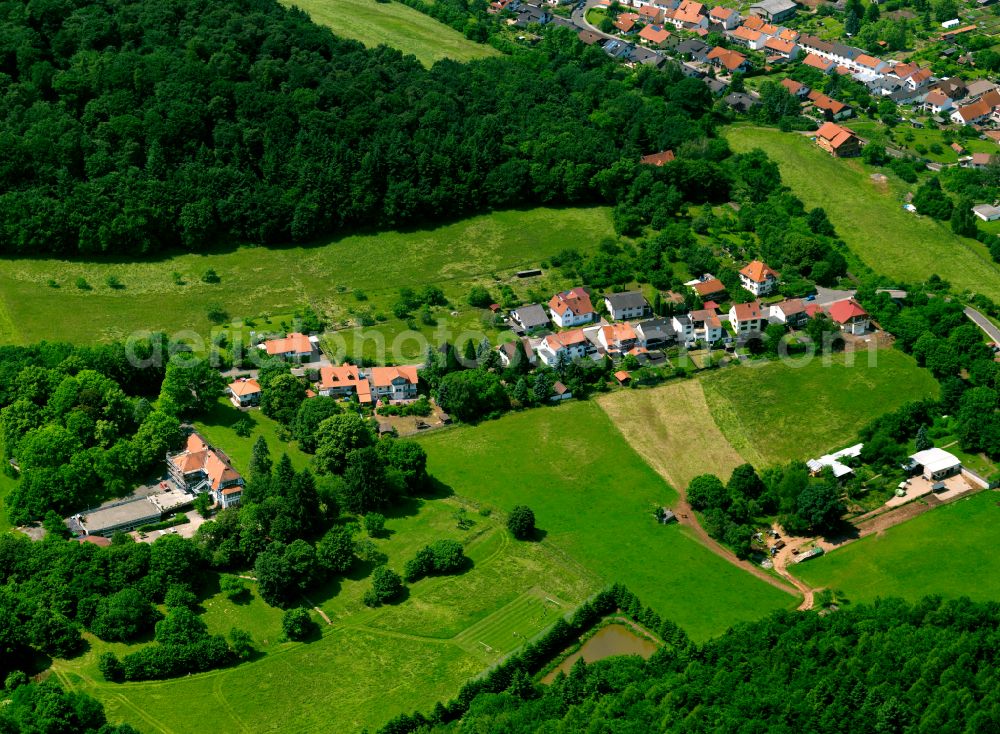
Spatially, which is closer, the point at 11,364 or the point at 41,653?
the point at 41,653

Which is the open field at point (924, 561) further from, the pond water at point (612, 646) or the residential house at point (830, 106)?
the residential house at point (830, 106)

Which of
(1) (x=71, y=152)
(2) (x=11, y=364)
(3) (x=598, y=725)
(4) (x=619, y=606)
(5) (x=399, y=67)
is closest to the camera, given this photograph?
(3) (x=598, y=725)

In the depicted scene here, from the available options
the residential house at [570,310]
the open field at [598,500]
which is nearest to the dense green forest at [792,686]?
the open field at [598,500]

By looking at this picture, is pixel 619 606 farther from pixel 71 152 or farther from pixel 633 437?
pixel 71 152

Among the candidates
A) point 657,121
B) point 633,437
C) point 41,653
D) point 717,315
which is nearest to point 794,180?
point 657,121

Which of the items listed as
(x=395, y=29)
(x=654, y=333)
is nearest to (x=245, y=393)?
(x=654, y=333)

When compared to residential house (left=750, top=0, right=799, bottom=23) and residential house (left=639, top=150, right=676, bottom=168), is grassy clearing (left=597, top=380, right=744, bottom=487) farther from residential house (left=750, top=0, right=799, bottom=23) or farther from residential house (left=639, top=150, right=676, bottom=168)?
residential house (left=750, top=0, right=799, bottom=23)
